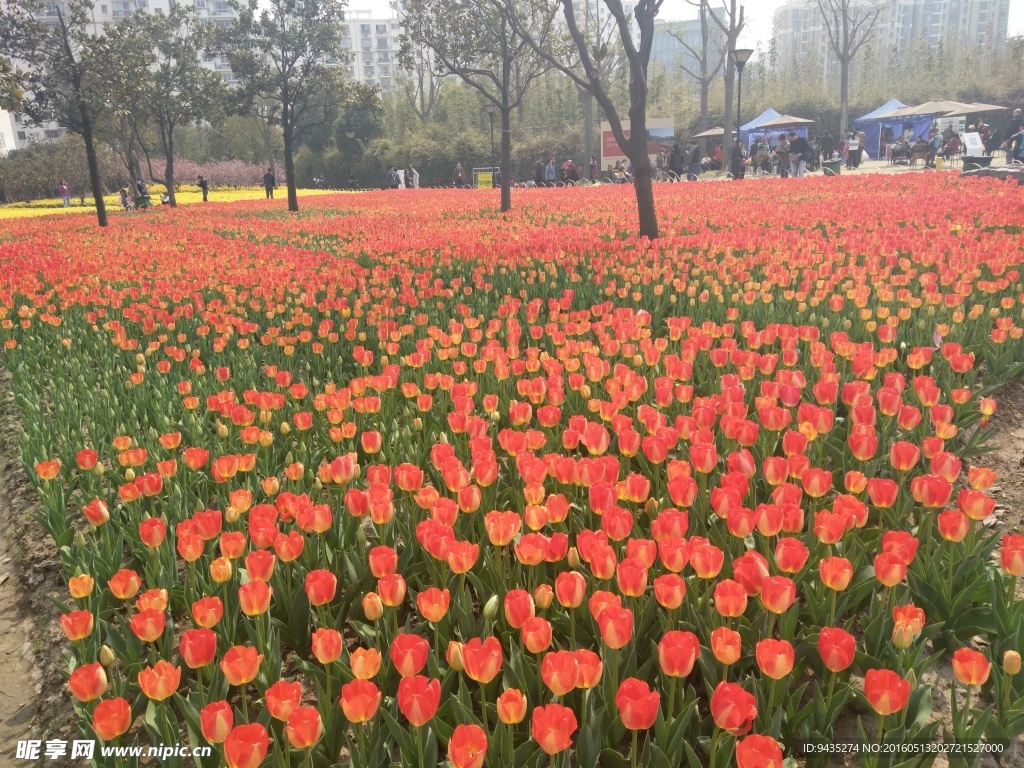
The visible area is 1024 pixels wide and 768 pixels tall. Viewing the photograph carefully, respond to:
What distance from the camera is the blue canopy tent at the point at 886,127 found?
36.4 metres

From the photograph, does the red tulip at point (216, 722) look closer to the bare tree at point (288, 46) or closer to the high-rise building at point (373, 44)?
the bare tree at point (288, 46)

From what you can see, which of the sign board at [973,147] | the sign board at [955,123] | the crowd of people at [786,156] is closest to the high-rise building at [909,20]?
the sign board at [955,123]

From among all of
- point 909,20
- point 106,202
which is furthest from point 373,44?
point 106,202

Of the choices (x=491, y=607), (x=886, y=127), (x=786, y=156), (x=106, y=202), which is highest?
(x=886, y=127)

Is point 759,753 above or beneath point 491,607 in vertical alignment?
above

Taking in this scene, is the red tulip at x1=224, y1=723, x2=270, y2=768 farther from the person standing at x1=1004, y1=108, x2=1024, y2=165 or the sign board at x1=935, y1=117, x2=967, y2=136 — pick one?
the sign board at x1=935, y1=117, x2=967, y2=136

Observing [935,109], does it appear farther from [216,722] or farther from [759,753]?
[216,722]

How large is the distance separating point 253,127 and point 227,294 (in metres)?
59.0

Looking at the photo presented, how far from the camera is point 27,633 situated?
2963 mm

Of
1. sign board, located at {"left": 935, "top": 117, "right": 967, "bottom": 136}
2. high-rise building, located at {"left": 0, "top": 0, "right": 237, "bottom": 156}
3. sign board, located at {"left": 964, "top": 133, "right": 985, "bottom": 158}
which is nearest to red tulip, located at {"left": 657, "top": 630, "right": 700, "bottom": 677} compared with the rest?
sign board, located at {"left": 964, "top": 133, "right": 985, "bottom": 158}

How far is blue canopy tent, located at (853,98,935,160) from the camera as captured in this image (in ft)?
119

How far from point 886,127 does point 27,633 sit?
1727 inches

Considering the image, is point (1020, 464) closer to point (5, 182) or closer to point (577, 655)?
point (577, 655)

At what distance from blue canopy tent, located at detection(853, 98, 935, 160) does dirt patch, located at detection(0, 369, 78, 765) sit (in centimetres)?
3775
